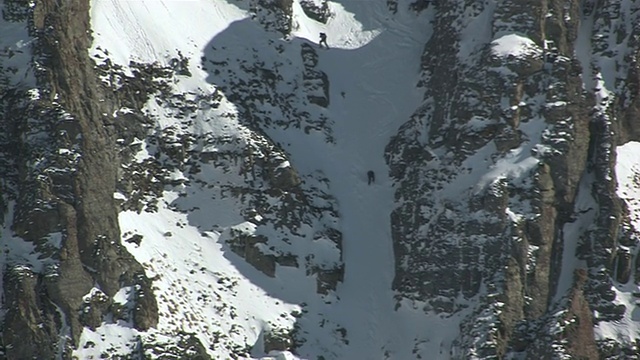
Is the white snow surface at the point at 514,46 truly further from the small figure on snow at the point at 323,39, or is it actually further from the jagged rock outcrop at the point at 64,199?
the jagged rock outcrop at the point at 64,199

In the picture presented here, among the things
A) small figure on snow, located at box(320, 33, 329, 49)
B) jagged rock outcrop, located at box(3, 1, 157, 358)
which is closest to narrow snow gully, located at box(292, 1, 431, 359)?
small figure on snow, located at box(320, 33, 329, 49)

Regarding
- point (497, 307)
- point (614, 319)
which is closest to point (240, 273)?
point (497, 307)

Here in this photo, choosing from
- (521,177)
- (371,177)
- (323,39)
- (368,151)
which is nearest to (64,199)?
(371,177)

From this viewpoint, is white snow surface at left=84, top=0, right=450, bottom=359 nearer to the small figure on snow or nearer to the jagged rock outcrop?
the small figure on snow

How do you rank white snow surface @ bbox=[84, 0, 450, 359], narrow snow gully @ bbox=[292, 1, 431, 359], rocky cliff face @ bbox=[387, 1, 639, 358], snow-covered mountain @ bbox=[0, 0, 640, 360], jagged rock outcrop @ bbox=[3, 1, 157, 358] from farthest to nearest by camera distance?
narrow snow gully @ bbox=[292, 1, 431, 359] < rocky cliff face @ bbox=[387, 1, 639, 358] < white snow surface @ bbox=[84, 0, 450, 359] < snow-covered mountain @ bbox=[0, 0, 640, 360] < jagged rock outcrop @ bbox=[3, 1, 157, 358]

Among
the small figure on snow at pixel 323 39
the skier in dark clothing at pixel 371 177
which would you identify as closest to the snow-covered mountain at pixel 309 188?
the skier in dark clothing at pixel 371 177

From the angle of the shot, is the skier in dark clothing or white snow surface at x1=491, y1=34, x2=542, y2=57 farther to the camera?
the skier in dark clothing
